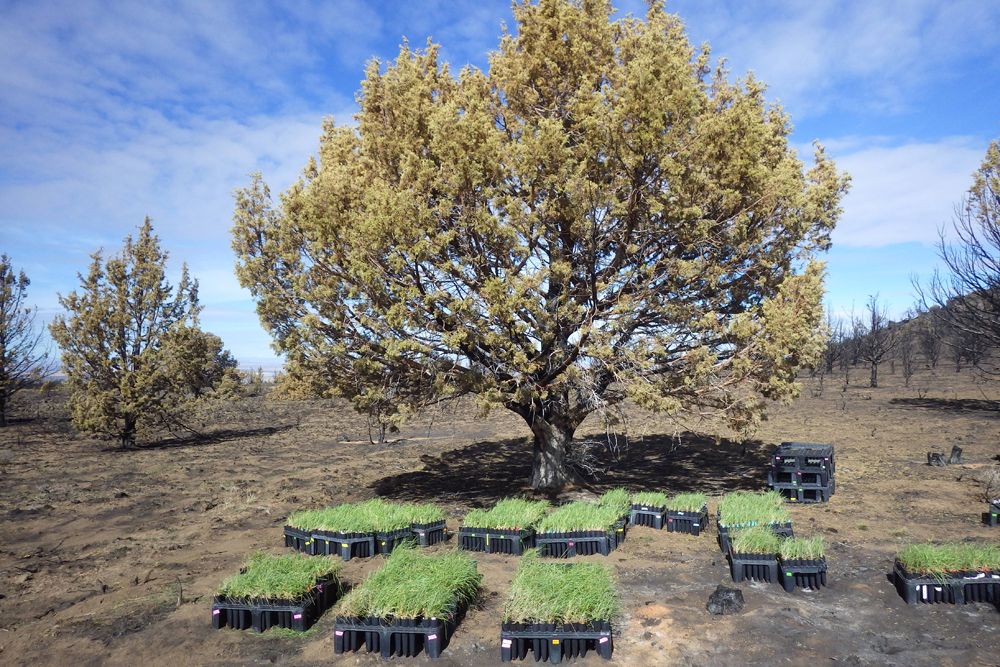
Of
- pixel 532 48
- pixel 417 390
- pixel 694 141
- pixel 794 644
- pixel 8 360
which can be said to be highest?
pixel 532 48

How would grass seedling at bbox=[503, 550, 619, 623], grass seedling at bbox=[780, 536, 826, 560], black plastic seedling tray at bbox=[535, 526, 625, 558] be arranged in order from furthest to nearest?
black plastic seedling tray at bbox=[535, 526, 625, 558]
grass seedling at bbox=[780, 536, 826, 560]
grass seedling at bbox=[503, 550, 619, 623]

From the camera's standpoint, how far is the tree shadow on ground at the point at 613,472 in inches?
452

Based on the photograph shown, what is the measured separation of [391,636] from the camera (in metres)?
4.96

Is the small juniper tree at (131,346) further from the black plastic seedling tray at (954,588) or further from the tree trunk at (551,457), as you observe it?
the black plastic seedling tray at (954,588)

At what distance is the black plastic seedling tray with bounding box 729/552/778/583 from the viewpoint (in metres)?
6.19

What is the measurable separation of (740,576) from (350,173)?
314 inches

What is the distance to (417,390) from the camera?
983cm

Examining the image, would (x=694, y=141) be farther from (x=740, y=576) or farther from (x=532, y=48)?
(x=740, y=576)

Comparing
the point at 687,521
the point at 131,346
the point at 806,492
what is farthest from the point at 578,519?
the point at 131,346

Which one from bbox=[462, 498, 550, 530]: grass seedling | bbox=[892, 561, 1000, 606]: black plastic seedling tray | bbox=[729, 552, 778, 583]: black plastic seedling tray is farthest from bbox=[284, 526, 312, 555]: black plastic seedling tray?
bbox=[892, 561, 1000, 606]: black plastic seedling tray

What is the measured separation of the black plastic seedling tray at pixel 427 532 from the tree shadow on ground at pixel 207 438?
47.4 ft

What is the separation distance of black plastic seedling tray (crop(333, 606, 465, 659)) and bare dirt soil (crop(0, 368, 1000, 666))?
0.41 ft

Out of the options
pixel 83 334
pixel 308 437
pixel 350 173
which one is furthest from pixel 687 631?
pixel 83 334

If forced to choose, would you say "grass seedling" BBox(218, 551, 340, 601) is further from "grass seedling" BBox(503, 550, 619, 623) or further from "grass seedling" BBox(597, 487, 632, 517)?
"grass seedling" BBox(597, 487, 632, 517)
